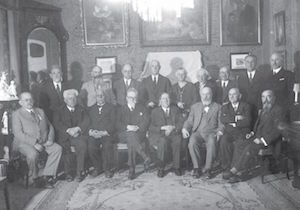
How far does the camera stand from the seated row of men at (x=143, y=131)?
563 cm

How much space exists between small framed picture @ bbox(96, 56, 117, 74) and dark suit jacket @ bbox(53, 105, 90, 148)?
2.00m

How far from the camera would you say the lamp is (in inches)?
318

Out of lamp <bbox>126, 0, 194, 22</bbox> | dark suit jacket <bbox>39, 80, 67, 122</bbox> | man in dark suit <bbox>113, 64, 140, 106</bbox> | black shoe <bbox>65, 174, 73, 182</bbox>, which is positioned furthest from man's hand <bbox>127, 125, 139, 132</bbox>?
lamp <bbox>126, 0, 194, 22</bbox>

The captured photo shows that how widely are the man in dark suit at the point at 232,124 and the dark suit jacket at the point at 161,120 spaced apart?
2.32 feet

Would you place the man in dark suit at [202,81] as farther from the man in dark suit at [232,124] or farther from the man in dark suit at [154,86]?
the man in dark suit at [232,124]

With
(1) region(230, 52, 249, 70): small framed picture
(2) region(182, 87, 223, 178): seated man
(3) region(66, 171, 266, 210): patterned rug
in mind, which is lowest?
(3) region(66, 171, 266, 210): patterned rug

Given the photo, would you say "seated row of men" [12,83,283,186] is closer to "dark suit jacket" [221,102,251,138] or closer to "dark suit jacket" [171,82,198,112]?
"dark suit jacket" [221,102,251,138]

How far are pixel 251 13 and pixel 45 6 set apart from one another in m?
4.12

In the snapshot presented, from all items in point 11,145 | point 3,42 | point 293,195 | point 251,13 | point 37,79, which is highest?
point 251,13

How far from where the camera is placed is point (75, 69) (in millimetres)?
8148

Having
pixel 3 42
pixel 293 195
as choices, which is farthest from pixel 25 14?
pixel 293 195

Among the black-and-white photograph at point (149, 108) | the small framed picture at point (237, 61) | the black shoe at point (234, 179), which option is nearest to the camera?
the black-and-white photograph at point (149, 108)

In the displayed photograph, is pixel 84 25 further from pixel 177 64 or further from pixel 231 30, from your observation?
pixel 231 30

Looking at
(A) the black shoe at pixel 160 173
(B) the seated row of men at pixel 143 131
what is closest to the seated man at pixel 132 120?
(B) the seated row of men at pixel 143 131
